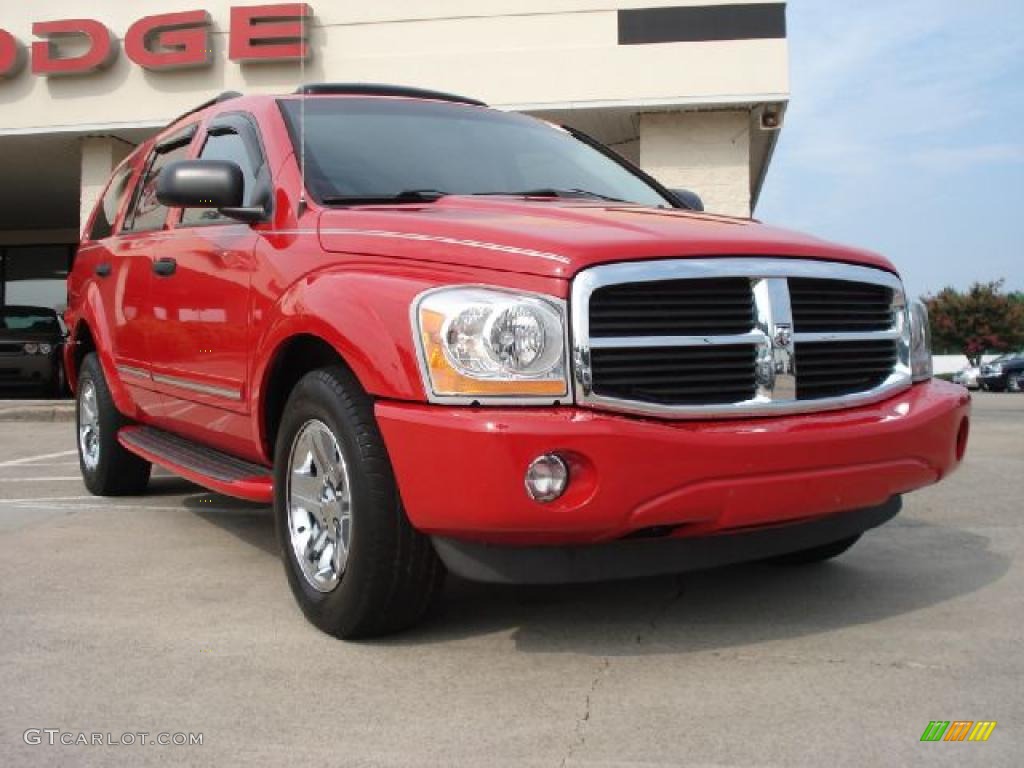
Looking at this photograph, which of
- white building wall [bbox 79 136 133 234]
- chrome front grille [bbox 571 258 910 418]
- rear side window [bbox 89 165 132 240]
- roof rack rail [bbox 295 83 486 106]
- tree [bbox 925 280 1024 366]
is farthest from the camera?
tree [bbox 925 280 1024 366]

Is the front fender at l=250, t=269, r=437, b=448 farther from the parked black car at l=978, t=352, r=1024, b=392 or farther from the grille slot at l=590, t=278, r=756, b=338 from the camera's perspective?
the parked black car at l=978, t=352, r=1024, b=392

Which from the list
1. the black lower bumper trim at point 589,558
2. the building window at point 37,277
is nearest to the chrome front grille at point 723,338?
the black lower bumper trim at point 589,558

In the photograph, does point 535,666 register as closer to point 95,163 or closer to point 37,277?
point 95,163

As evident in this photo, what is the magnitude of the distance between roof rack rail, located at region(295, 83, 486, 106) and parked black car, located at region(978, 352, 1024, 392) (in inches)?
1035

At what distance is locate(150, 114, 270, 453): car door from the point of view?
385 centimetres

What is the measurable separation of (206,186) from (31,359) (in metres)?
14.1

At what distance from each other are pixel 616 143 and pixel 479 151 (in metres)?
11.2

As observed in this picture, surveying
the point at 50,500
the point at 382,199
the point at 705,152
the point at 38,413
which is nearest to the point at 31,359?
the point at 38,413

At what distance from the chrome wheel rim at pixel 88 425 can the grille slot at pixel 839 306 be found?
420cm

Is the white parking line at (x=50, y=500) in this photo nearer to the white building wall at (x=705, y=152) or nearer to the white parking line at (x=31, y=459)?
the white parking line at (x=31, y=459)

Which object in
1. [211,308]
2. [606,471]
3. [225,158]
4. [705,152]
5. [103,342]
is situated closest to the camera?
[606,471]

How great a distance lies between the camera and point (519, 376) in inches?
107

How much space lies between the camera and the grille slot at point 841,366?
3088 millimetres

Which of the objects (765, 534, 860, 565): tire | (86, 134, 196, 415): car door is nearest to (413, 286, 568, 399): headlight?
(765, 534, 860, 565): tire
